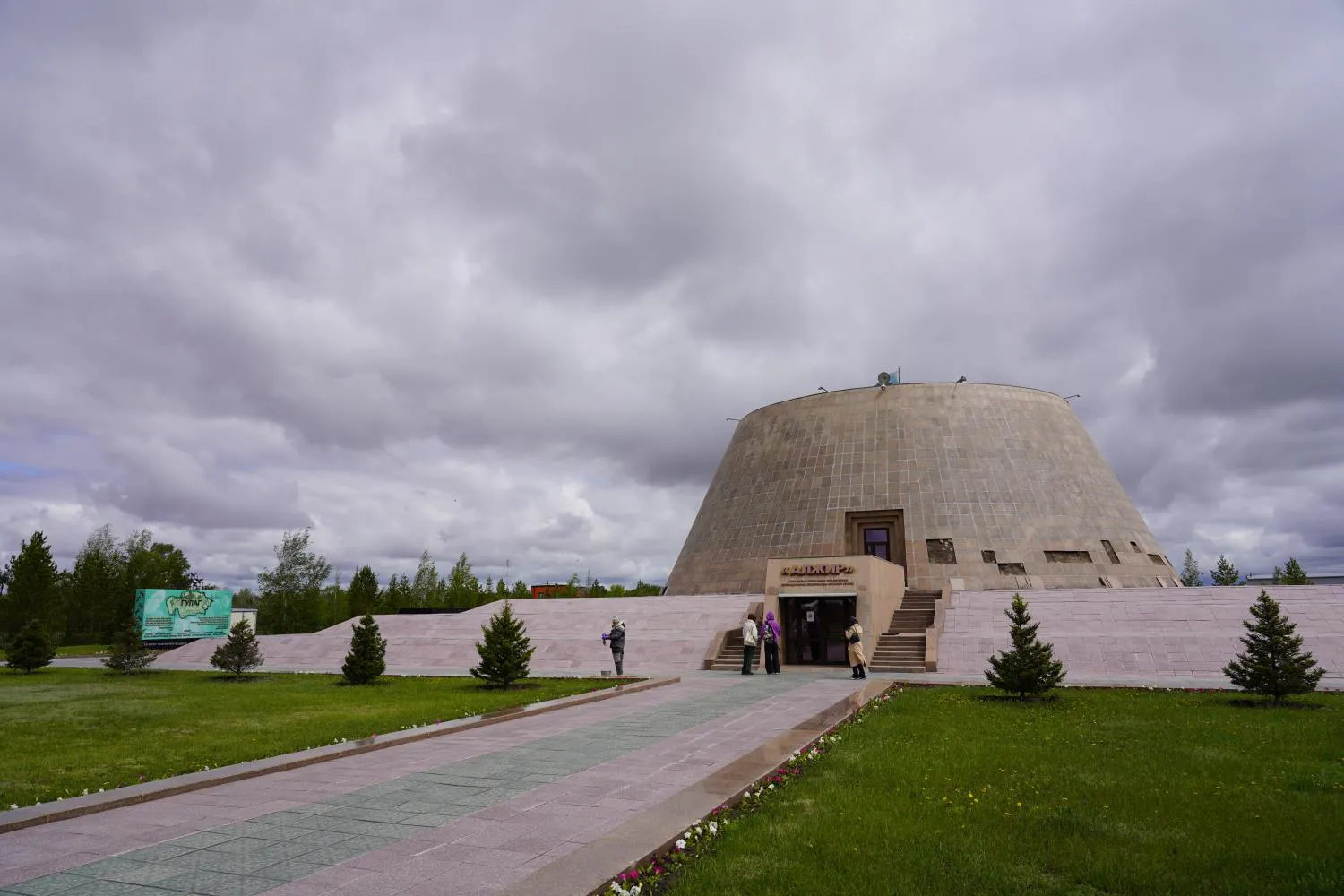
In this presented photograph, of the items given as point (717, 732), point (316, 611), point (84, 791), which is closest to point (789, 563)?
point (717, 732)

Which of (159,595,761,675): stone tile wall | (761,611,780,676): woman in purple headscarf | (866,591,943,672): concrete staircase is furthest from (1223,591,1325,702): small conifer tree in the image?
(159,595,761,675): stone tile wall

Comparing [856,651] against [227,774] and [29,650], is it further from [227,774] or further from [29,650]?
[29,650]

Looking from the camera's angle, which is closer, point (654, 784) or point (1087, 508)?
point (654, 784)

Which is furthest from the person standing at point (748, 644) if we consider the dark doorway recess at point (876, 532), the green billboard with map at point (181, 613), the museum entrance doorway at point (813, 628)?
the green billboard with map at point (181, 613)

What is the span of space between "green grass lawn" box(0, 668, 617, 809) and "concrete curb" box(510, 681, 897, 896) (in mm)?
6606

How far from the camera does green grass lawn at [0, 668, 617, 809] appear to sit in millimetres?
10023

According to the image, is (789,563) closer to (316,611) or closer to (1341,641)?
(1341,641)

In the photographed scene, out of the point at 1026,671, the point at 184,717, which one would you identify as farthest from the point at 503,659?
the point at 1026,671

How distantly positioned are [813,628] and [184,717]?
18.8m

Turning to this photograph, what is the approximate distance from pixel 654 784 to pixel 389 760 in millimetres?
4033

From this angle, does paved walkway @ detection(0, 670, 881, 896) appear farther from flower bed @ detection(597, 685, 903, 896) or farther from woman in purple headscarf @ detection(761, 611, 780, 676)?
woman in purple headscarf @ detection(761, 611, 780, 676)

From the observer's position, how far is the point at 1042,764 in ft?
30.1

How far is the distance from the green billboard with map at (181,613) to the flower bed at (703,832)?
3676cm

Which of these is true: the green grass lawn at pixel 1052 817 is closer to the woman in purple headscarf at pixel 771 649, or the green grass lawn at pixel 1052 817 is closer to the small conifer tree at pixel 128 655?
the woman in purple headscarf at pixel 771 649
